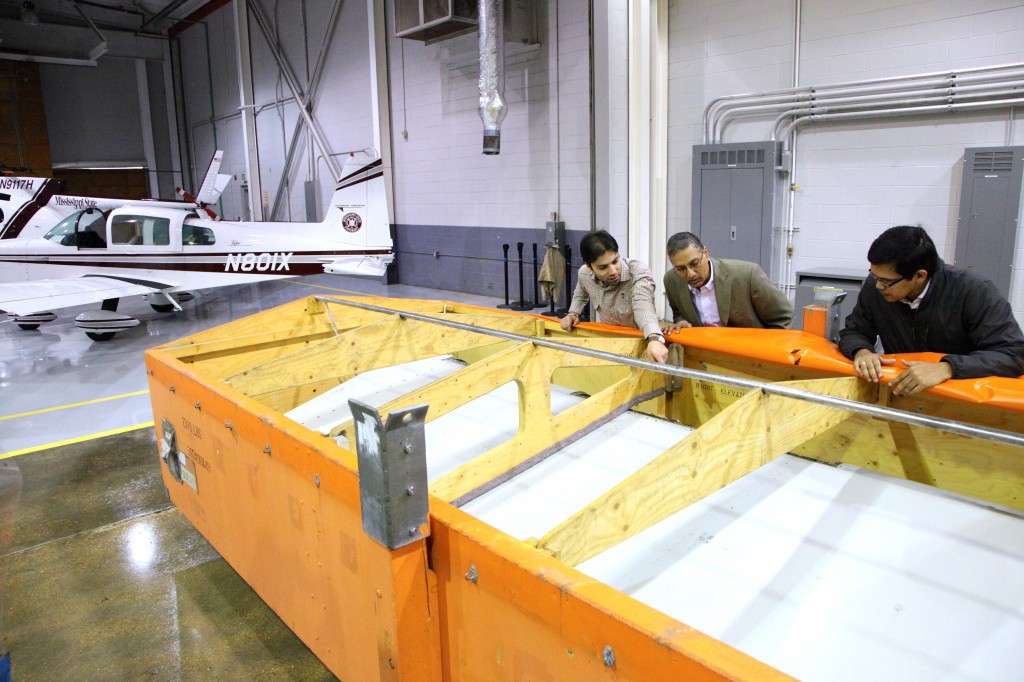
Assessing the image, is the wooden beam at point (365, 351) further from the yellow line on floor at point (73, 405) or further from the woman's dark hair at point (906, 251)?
the yellow line on floor at point (73, 405)

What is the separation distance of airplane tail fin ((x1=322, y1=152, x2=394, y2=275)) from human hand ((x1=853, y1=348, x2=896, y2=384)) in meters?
8.13

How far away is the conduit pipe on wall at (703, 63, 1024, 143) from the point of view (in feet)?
18.7

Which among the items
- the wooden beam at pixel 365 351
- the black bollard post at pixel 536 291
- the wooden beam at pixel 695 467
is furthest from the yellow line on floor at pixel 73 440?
the black bollard post at pixel 536 291

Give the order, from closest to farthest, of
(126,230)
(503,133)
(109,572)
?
(109,572) → (126,230) → (503,133)

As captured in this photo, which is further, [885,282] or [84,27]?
[84,27]

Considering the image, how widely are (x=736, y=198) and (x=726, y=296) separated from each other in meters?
4.00

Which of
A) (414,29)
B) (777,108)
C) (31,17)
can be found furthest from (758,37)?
(31,17)

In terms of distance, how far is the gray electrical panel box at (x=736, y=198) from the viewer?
7000mm

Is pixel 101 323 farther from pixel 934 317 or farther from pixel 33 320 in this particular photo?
pixel 934 317

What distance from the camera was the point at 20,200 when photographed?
376 inches

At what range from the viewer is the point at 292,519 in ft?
6.93

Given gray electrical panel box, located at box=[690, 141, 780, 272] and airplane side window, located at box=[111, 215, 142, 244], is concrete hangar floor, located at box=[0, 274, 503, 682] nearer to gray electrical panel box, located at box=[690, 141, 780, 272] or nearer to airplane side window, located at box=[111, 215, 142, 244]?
airplane side window, located at box=[111, 215, 142, 244]

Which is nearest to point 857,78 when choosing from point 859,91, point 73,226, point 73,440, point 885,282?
point 859,91

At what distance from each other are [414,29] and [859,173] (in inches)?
256
